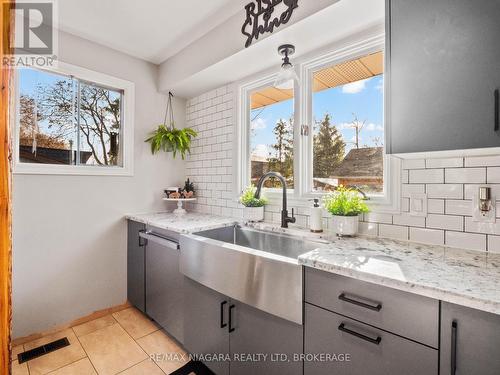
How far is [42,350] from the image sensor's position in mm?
1896

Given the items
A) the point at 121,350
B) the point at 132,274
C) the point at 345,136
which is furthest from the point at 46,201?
the point at 345,136

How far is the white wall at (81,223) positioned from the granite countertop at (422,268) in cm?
205

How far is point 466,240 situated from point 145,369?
2.10 meters

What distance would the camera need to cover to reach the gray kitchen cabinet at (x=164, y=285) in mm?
1841

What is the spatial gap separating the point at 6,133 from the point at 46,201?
1.91 meters

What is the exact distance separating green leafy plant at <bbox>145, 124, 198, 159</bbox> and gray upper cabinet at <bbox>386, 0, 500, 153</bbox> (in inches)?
78.9

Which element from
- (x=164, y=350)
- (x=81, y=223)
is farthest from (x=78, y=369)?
(x=81, y=223)

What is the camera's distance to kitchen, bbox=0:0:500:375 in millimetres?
954

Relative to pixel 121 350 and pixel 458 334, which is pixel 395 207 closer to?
pixel 458 334

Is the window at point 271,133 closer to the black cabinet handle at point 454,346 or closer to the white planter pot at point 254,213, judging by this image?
the white planter pot at point 254,213

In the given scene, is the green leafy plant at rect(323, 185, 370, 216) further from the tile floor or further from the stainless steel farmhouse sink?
the tile floor

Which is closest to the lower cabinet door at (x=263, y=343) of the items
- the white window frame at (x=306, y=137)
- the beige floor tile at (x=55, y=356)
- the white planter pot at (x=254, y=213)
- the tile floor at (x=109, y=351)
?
the tile floor at (x=109, y=351)

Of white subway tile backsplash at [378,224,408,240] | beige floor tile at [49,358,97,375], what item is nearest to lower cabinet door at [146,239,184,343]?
beige floor tile at [49,358,97,375]

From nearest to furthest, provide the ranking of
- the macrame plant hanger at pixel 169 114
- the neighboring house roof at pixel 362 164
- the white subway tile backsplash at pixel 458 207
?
the white subway tile backsplash at pixel 458 207 < the neighboring house roof at pixel 362 164 < the macrame plant hanger at pixel 169 114
